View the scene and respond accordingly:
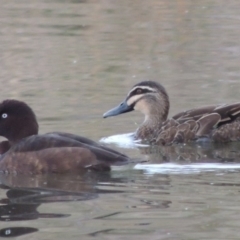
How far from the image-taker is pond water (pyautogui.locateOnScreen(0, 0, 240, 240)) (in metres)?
7.82

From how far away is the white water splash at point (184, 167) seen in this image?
988 centimetres

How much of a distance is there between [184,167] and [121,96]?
4.67m

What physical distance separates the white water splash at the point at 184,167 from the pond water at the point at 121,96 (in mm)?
11

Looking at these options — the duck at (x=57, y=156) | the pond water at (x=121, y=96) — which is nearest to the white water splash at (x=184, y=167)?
the pond water at (x=121, y=96)

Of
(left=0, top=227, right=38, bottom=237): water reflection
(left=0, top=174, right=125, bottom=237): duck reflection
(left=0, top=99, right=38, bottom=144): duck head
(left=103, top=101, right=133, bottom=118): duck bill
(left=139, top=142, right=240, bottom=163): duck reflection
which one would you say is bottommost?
(left=139, top=142, right=240, bottom=163): duck reflection

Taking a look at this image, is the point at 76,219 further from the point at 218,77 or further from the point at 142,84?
the point at 218,77

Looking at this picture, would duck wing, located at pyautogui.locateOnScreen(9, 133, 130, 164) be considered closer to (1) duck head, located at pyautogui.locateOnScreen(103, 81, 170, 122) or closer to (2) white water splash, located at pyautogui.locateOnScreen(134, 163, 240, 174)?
(2) white water splash, located at pyautogui.locateOnScreen(134, 163, 240, 174)

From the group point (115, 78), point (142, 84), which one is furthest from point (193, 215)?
point (115, 78)

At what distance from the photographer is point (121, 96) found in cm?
1461

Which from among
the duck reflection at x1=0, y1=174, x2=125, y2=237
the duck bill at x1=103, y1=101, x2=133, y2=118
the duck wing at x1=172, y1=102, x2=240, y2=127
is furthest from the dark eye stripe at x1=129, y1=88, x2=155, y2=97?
the duck reflection at x1=0, y1=174, x2=125, y2=237

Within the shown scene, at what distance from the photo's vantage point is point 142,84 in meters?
13.0

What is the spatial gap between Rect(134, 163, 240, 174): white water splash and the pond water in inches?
0.4

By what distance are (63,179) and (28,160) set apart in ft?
1.74

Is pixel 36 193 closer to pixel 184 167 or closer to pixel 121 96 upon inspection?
pixel 184 167
